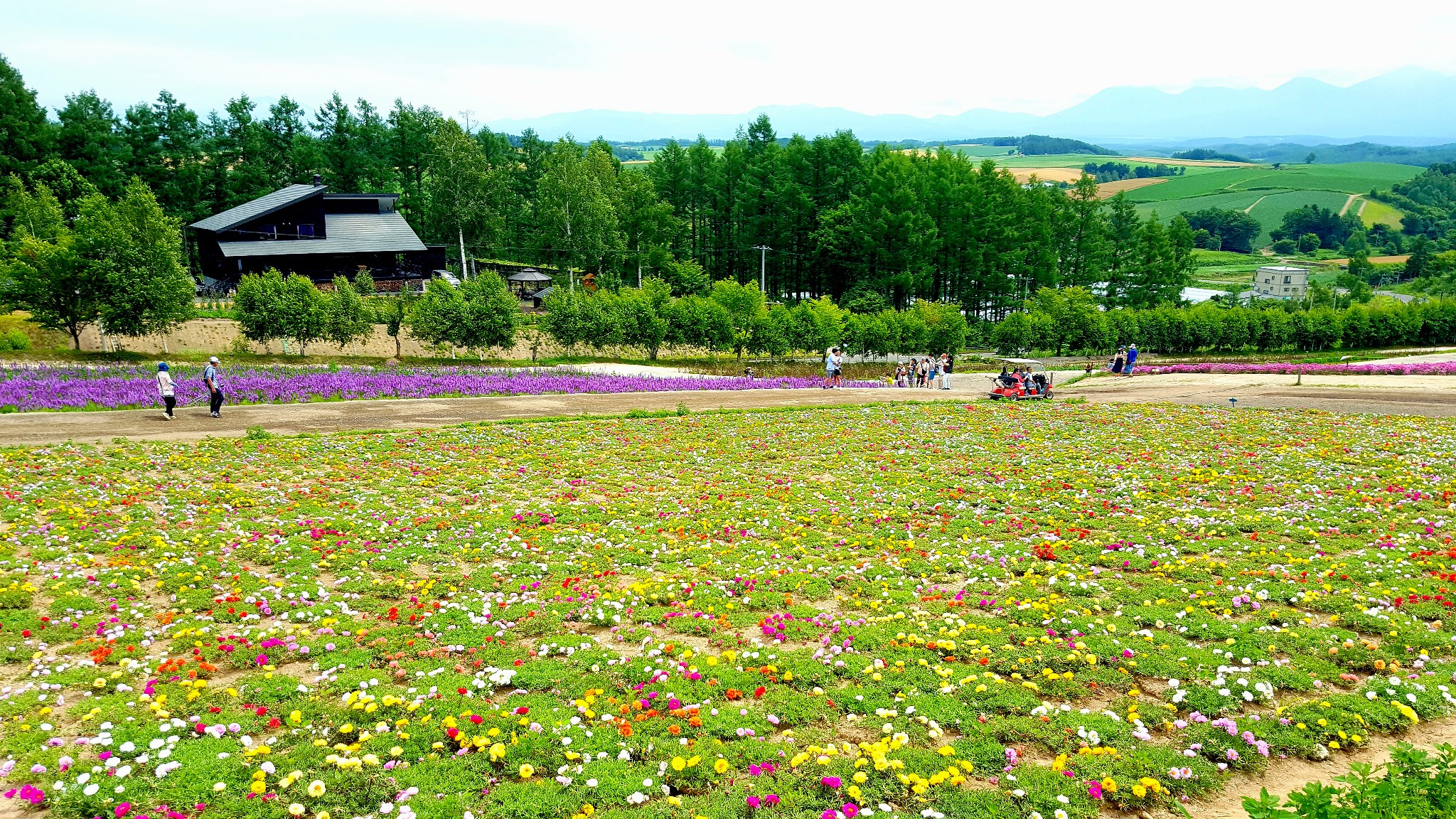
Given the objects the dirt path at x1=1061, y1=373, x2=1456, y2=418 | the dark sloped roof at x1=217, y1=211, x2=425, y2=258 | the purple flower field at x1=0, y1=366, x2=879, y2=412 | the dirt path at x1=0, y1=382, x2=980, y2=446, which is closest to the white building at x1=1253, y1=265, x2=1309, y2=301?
the dirt path at x1=1061, y1=373, x2=1456, y2=418

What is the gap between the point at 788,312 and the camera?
7125cm

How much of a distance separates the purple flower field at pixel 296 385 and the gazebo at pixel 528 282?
43035 millimetres

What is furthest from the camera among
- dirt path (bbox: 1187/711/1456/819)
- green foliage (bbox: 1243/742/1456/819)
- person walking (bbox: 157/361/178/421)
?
person walking (bbox: 157/361/178/421)

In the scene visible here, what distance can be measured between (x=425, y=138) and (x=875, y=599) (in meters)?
114

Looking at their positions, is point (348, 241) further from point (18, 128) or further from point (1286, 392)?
point (1286, 392)

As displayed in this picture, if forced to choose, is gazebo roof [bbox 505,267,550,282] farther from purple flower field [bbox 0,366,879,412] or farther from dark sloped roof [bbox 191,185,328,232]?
A: purple flower field [bbox 0,366,879,412]

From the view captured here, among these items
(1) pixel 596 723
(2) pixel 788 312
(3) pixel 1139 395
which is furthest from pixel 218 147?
(1) pixel 596 723

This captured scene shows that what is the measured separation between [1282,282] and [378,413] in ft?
609

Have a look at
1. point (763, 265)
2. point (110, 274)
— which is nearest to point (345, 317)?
point (110, 274)

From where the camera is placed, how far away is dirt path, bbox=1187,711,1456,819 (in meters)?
8.27

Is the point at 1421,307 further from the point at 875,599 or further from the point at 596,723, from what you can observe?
the point at 596,723

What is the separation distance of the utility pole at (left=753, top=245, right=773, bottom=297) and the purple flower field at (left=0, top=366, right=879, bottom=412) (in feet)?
162

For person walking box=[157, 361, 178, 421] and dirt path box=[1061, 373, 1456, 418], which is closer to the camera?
person walking box=[157, 361, 178, 421]

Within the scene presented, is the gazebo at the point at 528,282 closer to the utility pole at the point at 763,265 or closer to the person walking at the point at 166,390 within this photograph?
the utility pole at the point at 763,265
